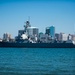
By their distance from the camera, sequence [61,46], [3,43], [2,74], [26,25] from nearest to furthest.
Result: [2,74]
[61,46]
[3,43]
[26,25]

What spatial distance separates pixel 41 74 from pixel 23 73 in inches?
51.6

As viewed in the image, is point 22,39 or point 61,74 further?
point 22,39

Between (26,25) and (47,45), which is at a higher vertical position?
(26,25)

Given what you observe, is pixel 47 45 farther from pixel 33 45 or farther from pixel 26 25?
pixel 26 25

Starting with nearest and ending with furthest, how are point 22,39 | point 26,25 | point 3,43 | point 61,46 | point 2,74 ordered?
point 2,74 < point 61,46 < point 3,43 < point 22,39 < point 26,25

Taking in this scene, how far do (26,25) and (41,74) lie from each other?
117499 millimetres

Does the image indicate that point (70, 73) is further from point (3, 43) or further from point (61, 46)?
point (3, 43)

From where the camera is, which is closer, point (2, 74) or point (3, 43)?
point (2, 74)

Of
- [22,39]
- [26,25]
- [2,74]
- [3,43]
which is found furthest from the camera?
[26,25]

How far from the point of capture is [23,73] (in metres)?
19.2

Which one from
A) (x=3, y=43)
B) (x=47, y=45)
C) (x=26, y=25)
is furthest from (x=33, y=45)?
(x=26, y=25)

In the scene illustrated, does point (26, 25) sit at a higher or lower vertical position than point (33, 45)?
higher

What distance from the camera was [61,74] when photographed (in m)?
18.8

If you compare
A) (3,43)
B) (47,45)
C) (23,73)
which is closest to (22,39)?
(3,43)
